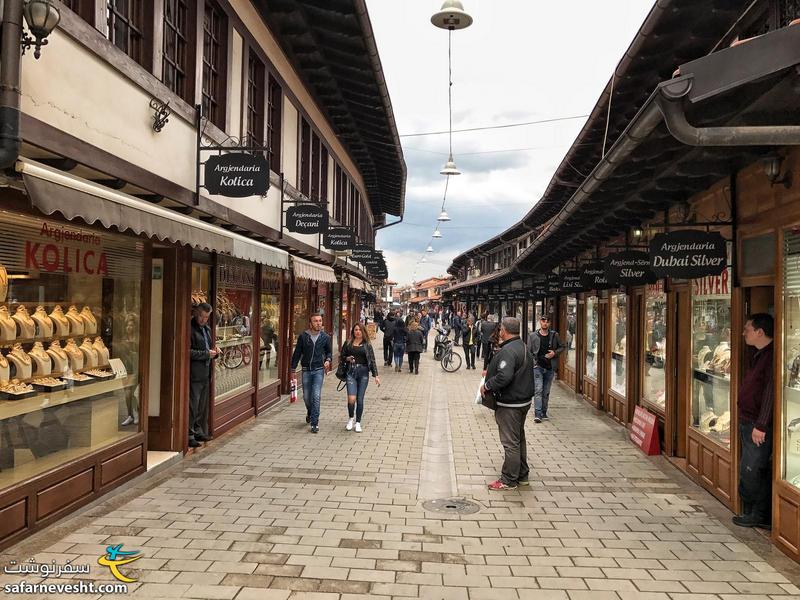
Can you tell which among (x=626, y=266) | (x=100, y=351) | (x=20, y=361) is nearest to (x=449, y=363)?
(x=626, y=266)

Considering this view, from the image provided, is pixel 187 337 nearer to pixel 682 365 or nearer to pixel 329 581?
pixel 329 581

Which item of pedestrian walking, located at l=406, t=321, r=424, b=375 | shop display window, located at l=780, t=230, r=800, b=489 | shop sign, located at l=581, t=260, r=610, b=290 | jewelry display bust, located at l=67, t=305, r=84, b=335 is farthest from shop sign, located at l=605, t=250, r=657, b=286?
pedestrian walking, located at l=406, t=321, r=424, b=375

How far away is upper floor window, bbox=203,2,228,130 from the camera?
8.63 meters

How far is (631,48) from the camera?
20.4 ft

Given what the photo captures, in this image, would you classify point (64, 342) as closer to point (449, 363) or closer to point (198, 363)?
point (198, 363)

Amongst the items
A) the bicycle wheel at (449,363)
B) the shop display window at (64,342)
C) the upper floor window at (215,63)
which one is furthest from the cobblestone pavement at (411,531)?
A: the bicycle wheel at (449,363)

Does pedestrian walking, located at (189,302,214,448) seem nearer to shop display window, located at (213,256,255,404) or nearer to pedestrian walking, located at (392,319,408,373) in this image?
shop display window, located at (213,256,255,404)

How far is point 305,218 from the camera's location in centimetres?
1142

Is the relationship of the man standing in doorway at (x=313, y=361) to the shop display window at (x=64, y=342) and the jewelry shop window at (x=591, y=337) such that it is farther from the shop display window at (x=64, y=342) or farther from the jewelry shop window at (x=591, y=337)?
the jewelry shop window at (x=591, y=337)

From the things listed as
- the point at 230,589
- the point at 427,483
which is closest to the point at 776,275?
the point at 427,483

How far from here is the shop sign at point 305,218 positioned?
11414 millimetres

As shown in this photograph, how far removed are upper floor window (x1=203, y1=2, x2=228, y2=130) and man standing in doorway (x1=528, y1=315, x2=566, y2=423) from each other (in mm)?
6035

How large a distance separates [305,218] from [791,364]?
8061mm

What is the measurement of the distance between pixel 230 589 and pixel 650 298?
758 cm
